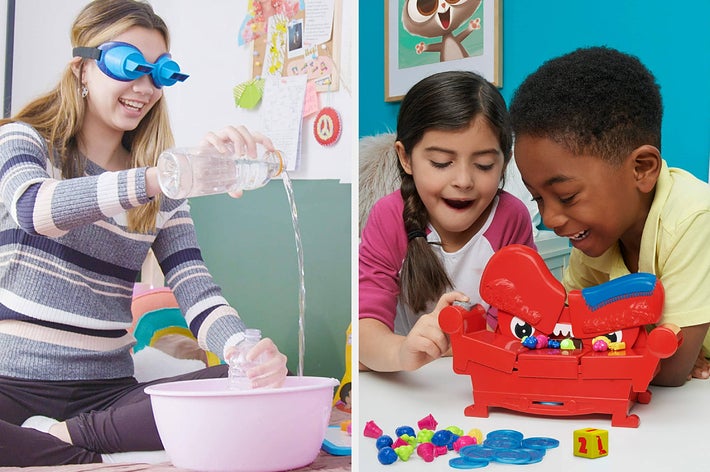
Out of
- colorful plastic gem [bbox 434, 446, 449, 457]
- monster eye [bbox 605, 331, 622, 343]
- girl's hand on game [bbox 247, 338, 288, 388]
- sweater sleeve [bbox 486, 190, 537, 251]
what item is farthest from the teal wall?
colorful plastic gem [bbox 434, 446, 449, 457]

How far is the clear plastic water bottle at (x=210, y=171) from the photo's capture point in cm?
91

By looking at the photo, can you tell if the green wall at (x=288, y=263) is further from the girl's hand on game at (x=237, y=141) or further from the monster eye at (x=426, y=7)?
the monster eye at (x=426, y=7)

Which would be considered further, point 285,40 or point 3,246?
point 285,40

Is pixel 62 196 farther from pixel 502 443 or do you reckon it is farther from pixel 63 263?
pixel 502 443

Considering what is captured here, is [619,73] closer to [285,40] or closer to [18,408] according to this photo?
[285,40]

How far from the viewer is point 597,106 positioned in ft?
3.05

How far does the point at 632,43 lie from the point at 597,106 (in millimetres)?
123

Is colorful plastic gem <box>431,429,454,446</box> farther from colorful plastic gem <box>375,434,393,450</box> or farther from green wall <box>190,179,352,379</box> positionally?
green wall <box>190,179,352,379</box>

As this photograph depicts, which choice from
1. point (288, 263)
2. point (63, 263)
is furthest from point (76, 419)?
point (288, 263)

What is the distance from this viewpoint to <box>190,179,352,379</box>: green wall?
1.02 m

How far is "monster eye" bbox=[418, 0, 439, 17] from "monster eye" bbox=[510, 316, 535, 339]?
415 millimetres

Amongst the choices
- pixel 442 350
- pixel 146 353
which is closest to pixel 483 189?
pixel 442 350

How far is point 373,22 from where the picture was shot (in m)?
1.05

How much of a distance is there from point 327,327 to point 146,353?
0.23 m
